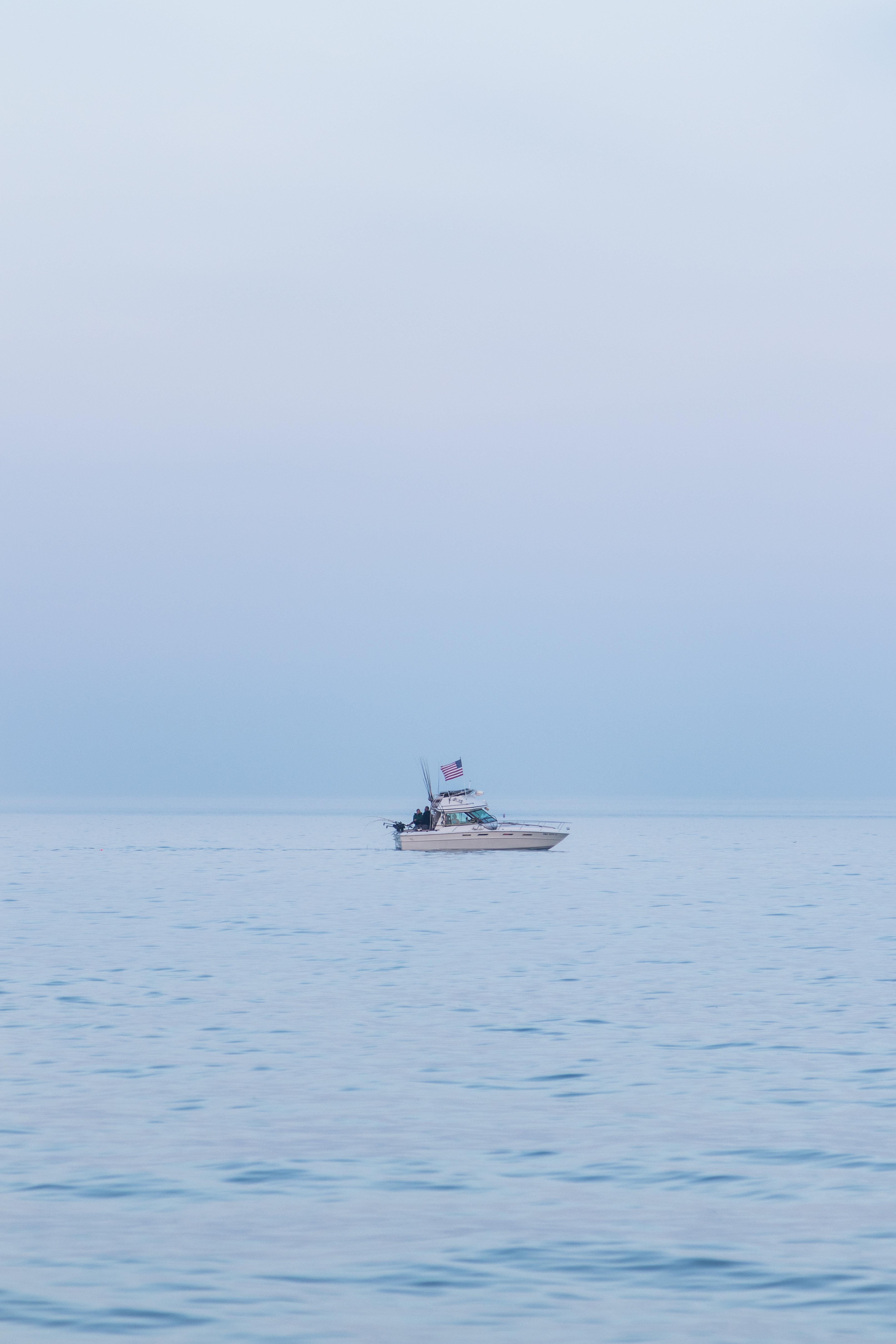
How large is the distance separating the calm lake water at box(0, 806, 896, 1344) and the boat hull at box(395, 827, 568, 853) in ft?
174

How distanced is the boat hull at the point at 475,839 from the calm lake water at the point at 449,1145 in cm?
5302

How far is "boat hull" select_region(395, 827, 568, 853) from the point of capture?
10350 cm

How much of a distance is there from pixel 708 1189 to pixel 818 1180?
146 cm

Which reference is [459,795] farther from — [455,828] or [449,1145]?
[449,1145]

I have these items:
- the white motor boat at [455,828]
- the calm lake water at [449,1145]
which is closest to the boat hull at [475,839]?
the white motor boat at [455,828]

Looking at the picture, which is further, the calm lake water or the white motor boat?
the white motor boat

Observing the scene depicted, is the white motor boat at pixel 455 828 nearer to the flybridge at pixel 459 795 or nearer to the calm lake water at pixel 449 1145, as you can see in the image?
the flybridge at pixel 459 795

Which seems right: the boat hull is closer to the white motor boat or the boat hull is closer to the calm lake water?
the white motor boat

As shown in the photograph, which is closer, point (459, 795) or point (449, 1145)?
point (449, 1145)

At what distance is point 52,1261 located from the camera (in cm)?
1538

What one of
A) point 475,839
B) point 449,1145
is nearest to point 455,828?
point 475,839

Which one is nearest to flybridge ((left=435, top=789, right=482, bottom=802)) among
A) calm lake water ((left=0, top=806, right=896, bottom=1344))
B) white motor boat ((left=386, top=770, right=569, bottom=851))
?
white motor boat ((left=386, top=770, right=569, bottom=851))

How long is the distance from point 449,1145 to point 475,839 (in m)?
84.0

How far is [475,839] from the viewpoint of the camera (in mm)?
104250
